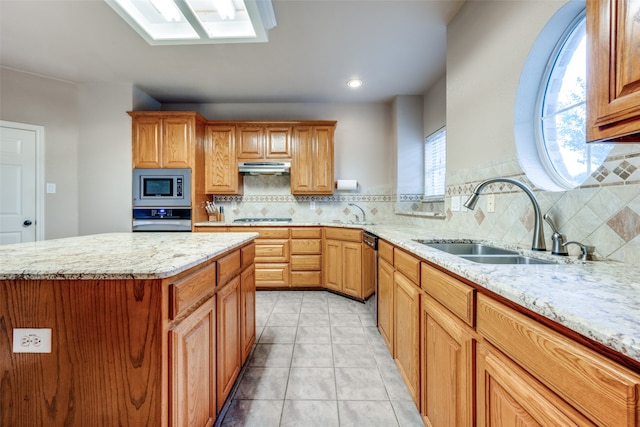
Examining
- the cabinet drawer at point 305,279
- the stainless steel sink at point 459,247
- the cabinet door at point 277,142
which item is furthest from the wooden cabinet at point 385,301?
the cabinet door at point 277,142

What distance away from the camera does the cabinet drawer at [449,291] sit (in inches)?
35.3

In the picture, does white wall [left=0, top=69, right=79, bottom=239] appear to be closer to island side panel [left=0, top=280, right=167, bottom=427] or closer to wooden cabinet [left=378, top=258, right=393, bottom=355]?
island side panel [left=0, top=280, right=167, bottom=427]

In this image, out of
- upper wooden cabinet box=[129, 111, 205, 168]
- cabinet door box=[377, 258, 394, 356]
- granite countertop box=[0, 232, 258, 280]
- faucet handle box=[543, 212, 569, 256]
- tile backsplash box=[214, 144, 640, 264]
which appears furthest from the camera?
upper wooden cabinet box=[129, 111, 205, 168]

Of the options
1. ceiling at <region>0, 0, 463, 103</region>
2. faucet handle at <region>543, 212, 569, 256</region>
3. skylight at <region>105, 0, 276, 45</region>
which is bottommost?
faucet handle at <region>543, 212, 569, 256</region>

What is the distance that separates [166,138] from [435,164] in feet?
11.2

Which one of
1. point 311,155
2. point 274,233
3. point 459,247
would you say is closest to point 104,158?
point 274,233

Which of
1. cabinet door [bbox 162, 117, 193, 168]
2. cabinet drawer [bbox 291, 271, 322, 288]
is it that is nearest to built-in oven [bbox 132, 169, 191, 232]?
cabinet door [bbox 162, 117, 193, 168]

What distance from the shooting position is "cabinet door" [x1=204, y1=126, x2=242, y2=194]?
369 centimetres

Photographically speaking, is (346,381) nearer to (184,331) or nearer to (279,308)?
(184,331)

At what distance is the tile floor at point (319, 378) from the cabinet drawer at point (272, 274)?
2.56ft

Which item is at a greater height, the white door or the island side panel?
the white door

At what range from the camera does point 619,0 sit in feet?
2.21

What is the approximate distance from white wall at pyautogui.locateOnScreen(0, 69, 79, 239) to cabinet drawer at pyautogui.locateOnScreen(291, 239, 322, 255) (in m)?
2.82

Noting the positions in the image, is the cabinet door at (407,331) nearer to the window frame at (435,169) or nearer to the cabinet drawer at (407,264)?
the cabinet drawer at (407,264)
